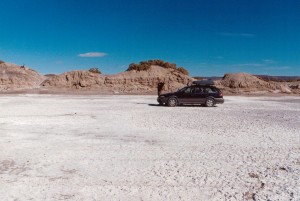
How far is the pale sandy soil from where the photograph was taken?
658 centimetres

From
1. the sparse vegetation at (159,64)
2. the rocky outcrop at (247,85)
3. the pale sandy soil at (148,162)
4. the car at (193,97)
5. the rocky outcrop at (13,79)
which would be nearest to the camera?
the pale sandy soil at (148,162)

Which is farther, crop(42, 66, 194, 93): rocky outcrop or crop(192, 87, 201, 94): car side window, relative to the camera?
crop(42, 66, 194, 93): rocky outcrop

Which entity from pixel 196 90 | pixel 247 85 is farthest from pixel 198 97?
pixel 247 85

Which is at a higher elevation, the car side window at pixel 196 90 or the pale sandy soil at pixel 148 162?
the car side window at pixel 196 90

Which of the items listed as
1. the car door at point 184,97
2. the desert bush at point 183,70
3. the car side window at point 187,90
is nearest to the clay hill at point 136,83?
the desert bush at point 183,70

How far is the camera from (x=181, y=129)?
13.9 m

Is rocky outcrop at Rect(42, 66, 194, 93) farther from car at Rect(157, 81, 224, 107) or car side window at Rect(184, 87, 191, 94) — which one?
car at Rect(157, 81, 224, 107)

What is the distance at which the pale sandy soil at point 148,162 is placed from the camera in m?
6.58

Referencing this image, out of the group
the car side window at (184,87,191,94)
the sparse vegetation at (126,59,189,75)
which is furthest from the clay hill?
the car side window at (184,87,191,94)

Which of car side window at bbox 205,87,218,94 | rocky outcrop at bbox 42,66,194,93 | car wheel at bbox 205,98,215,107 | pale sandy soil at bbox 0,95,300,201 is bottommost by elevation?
pale sandy soil at bbox 0,95,300,201

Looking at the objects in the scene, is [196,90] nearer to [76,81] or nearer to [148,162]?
[148,162]

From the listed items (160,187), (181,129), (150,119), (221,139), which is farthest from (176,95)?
(160,187)

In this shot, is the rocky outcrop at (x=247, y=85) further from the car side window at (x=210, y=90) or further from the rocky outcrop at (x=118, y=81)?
the car side window at (x=210, y=90)

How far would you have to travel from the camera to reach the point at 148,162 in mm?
8641
